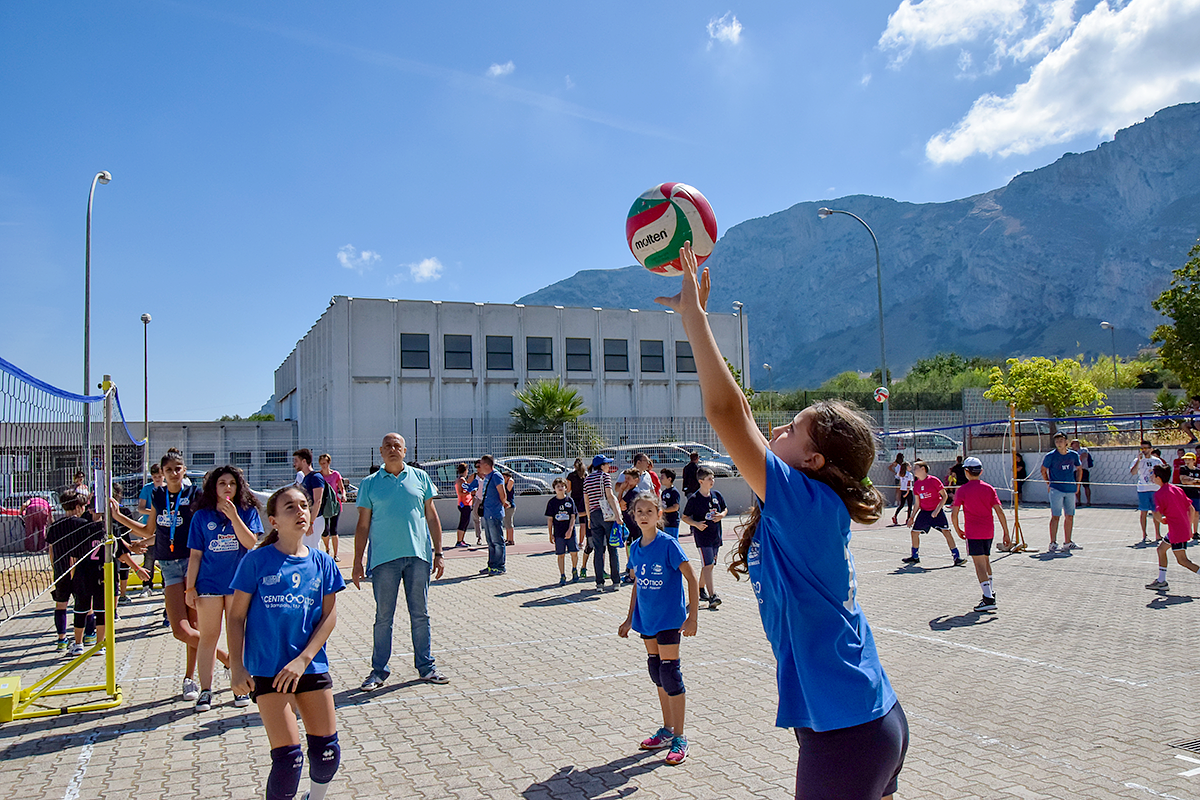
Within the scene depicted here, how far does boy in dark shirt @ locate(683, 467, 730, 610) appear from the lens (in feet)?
Result: 32.8

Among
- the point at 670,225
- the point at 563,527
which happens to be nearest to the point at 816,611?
the point at 670,225

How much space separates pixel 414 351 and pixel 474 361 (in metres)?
2.72

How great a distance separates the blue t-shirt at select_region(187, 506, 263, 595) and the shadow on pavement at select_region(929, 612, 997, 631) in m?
6.86

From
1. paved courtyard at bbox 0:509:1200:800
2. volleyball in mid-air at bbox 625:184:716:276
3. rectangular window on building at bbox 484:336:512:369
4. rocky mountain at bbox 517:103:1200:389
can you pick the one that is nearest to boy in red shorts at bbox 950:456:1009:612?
paved courtyard at bbox 0:509:1200:800

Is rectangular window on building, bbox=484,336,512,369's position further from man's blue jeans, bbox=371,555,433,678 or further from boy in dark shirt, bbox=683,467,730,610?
man's blue jeans, bbox=371,555,433,678

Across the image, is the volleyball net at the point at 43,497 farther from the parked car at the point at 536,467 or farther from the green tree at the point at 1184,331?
the green tree at the point at 1184,331

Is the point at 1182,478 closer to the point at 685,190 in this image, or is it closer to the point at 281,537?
the point at 685,190

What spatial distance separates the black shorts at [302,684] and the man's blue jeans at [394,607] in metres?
3.03

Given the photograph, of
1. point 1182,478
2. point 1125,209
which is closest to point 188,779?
point 1182,478

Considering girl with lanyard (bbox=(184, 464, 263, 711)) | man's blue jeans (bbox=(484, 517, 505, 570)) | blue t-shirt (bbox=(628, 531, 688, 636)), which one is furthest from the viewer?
man's blue jeans (bbox=(484, 517, 505, 570))

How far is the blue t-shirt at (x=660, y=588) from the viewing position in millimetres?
5113

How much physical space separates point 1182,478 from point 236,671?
15.6 metres

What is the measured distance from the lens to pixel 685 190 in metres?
4.01

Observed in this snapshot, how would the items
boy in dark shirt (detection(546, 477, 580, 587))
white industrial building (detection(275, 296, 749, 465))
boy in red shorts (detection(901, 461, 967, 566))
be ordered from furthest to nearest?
white industrial building (detection(275, 296, 749, 465))
boy in red shorts (detection(901, 461, 967, 566))
boy in dark shirt (detection(546, 477, 580, 587))
